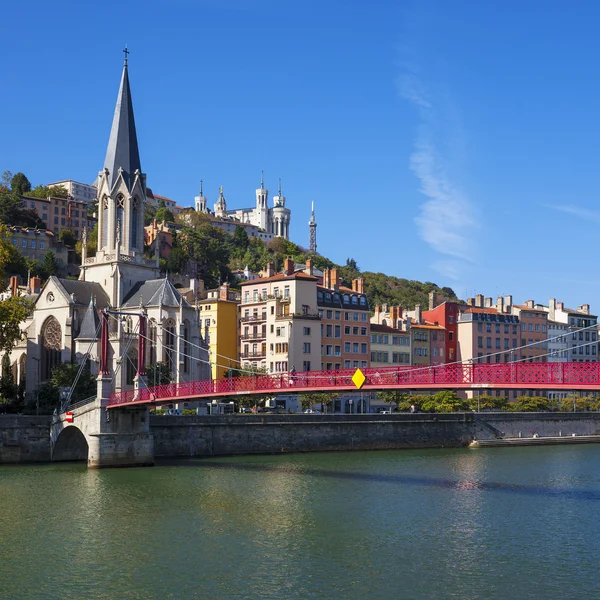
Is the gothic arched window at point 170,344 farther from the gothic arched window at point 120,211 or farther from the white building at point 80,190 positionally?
the white building at point 80,190

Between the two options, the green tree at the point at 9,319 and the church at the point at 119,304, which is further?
the church at the point at 119,304

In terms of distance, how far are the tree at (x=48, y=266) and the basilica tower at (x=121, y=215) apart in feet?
123

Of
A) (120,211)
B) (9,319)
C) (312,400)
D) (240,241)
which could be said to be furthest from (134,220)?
(240,241)

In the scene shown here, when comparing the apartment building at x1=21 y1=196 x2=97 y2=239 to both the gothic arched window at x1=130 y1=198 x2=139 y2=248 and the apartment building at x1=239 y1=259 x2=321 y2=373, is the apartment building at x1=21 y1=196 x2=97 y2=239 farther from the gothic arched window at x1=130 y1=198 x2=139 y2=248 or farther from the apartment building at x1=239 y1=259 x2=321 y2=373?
the gothic arched window at x1=130 y1=198 x2=139 y2=248

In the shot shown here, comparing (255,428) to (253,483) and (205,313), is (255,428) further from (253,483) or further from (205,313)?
(205,313)

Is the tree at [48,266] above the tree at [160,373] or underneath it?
above

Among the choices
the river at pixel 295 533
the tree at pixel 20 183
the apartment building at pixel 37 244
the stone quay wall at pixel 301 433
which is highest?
the tree at pixel 20 183

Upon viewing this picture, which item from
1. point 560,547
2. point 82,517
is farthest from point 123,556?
point 560,547

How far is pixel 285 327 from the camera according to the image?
77.1 metres

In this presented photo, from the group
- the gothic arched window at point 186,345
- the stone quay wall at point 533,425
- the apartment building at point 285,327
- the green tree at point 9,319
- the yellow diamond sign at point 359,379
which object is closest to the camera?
the yellow diamond sign at point 359,379

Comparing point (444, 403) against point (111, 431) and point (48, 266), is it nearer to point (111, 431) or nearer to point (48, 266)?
point (111, 431)

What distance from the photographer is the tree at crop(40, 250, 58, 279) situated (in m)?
110

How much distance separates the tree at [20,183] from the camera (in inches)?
5477

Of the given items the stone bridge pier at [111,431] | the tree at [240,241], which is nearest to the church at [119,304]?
the stone bridge pier at [111,431]
